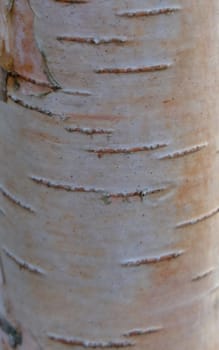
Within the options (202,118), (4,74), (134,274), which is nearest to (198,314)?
(134,274)

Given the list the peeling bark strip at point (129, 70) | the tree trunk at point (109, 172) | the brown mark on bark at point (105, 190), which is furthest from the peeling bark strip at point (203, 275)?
the peeling bark strip at point (129, 70)

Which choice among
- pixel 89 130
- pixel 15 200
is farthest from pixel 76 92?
pixel 15 200

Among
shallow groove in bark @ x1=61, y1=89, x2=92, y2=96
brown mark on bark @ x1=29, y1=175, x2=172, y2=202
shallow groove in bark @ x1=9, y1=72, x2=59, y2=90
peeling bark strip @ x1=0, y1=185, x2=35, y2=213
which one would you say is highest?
shallow groove in bark @ x1=9, y1=72, x2=59, y2=90

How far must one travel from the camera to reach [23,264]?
74 centimetres

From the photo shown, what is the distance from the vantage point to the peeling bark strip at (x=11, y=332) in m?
0.79

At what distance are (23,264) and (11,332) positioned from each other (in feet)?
0.34

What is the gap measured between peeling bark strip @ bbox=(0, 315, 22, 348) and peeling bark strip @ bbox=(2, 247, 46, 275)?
9 centimetres

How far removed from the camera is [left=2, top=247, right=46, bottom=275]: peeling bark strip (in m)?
0.73

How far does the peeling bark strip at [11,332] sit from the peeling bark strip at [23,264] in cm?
9

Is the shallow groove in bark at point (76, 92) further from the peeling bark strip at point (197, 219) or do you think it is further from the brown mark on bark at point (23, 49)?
the peeling bark strip at point (197, 219)

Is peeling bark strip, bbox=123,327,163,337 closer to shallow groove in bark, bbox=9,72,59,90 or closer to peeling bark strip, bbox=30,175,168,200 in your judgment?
peeling bark strip, bbox=30,175,168,200

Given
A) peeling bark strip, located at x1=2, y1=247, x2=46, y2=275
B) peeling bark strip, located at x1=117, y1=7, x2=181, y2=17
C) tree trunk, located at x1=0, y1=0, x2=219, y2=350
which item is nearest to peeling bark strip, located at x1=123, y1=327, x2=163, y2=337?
tree trunk, located at x1=0, y1=0, x2=219, y2=350

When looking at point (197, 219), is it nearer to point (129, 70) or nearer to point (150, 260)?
point (150, 260)

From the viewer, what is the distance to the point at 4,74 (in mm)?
674
